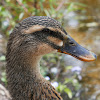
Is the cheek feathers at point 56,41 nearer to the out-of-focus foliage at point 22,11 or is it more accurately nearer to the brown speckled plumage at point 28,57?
the brown speckled plumage at point 28,57

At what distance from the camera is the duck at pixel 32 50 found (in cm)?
171

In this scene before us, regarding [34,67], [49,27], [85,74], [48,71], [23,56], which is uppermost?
[49,27]

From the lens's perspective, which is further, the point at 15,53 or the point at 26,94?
the point at 26,94

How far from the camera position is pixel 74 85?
3039 mm

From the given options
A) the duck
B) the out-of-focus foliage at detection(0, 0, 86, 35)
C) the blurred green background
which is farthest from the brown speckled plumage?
the out-of-focus foliage at detection(0, 0, 86, 35)

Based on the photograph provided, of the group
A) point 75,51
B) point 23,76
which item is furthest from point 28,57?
point 75,51

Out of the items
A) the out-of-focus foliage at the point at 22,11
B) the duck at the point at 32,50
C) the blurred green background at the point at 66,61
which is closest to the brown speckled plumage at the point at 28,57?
the duck at the point at 32,50

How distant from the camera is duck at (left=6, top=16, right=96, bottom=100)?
1714 millimetres

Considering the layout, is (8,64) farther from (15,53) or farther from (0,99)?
(0,99)

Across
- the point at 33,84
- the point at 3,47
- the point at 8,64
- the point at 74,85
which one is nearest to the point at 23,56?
the point at 8,64

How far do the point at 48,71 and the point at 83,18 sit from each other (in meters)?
2.58

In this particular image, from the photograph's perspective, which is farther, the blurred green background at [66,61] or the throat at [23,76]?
the blurred green background at [66,61]

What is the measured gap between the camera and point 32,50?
1734 mm

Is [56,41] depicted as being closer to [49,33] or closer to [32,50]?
[49,33]
